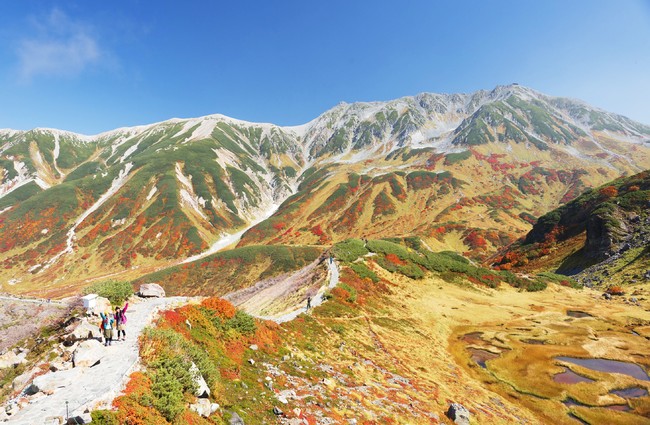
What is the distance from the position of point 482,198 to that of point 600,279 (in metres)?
120

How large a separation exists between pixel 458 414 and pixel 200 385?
15.9m

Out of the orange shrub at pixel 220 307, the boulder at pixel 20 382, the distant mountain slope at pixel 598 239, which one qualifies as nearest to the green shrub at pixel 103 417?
the boulder at pixel 20 382

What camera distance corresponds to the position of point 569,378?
2814 centimetres

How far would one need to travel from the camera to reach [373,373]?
24109 mm

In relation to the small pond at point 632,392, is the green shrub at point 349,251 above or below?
above

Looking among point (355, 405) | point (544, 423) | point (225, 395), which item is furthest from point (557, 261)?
point (225, 395)

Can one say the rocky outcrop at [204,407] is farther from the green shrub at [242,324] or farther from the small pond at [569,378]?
the small pond at [569,378]

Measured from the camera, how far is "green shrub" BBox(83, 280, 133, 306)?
872 inches

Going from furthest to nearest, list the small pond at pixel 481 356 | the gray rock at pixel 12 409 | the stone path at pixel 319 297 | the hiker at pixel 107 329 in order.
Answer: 1. the small pond at pixel 481 356
2. the stone path at pixel 319 297
3. the hiker at pixel 107 329
4. the gray rock at pixel 12 409

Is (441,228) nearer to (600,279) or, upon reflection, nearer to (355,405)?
(600,279)

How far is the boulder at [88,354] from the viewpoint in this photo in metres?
13.7

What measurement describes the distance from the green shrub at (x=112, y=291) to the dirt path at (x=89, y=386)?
6864 millimetres

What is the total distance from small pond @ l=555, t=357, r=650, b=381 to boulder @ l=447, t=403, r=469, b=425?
19.7m

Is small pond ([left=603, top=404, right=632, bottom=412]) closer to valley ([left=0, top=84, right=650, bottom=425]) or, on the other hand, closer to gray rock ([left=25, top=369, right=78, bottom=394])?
valley ([left=0, top=84, right=650, bottom=425])
